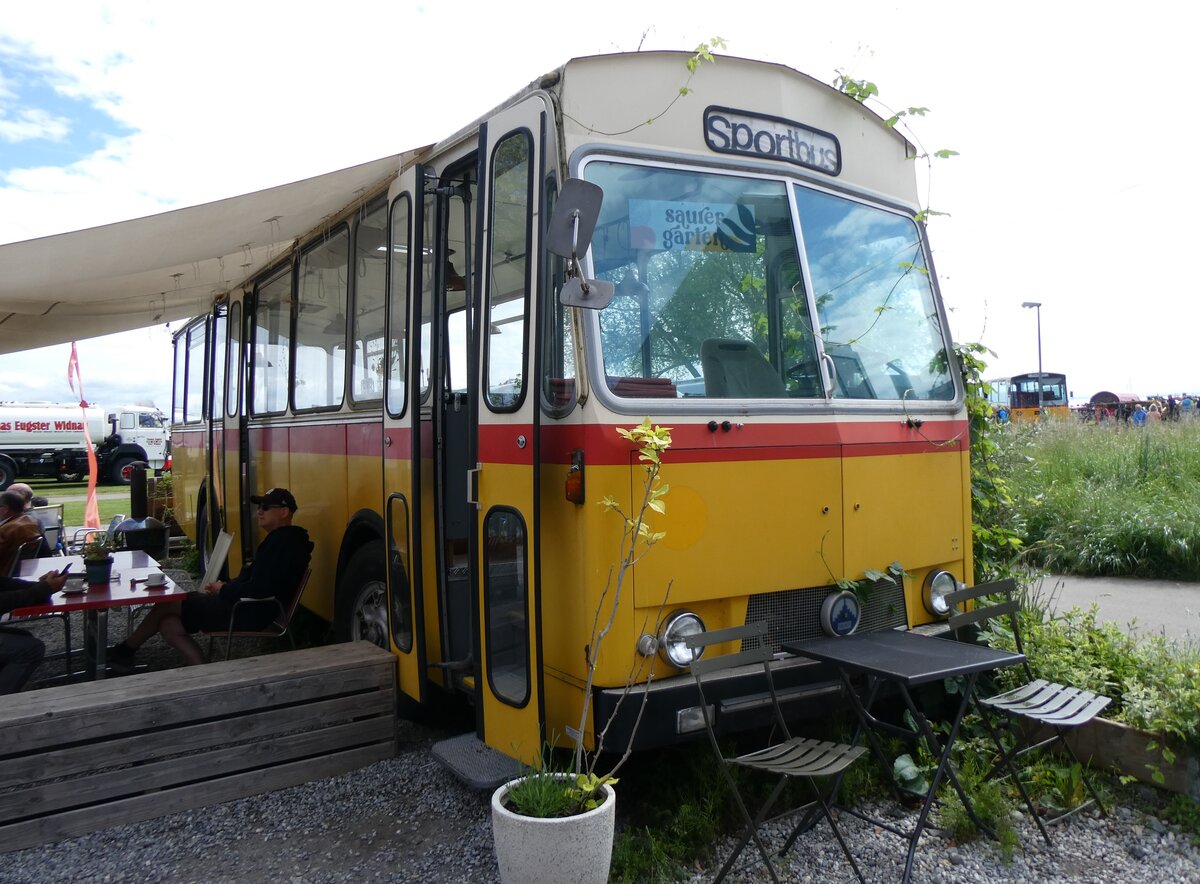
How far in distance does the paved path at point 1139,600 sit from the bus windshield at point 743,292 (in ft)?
10.2

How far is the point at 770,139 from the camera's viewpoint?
4297 mm

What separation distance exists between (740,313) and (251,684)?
2848 mm

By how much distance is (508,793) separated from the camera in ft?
11.4

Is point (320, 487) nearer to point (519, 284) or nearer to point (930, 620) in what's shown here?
point (519, 284)

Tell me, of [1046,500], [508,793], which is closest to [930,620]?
[508,793]

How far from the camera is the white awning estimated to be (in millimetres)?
5180

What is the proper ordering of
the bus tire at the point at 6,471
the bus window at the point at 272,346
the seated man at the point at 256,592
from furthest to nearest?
the bus tire at the point at 6,471 < the bus window at the point at 272,346 < the seated man at the point at 256,592

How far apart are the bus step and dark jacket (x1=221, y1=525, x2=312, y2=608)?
2.05 metres

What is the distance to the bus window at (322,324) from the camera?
614 centimetres

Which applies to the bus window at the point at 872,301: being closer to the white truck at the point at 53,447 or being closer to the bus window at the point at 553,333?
the bus window at the point at 553,333

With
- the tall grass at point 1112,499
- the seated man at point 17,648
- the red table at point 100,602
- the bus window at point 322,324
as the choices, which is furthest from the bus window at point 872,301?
the seated man at point 17,648

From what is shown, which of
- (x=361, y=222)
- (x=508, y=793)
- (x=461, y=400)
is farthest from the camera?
(x=361, y=222)

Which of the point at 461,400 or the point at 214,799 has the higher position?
the point at 461,400

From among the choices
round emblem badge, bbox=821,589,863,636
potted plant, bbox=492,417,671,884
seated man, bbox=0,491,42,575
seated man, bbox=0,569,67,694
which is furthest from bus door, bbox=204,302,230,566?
round emblem badge, bbox=821,589,863,636
